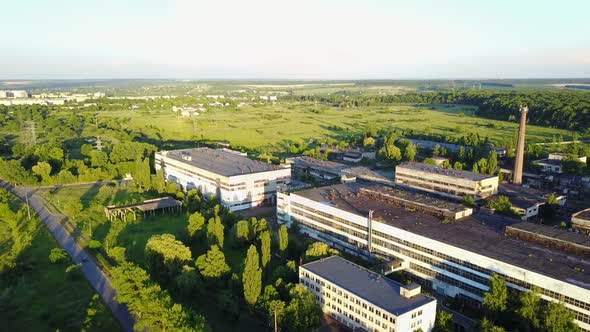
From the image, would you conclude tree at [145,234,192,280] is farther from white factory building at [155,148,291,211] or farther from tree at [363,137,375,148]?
tree at [363,137,375,148]

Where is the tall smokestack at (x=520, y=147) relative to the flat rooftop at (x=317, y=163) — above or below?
above

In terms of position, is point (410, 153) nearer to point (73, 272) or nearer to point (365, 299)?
point (365, 299)

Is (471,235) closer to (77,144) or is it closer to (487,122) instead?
(77,144)

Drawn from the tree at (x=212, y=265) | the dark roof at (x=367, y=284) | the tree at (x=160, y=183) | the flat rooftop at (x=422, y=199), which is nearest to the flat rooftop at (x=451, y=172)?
the flat rooftop at (x=422, y=199)

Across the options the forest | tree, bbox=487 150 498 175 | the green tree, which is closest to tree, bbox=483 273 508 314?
the green tree

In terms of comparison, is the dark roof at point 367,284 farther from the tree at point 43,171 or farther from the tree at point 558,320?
the tree at point 43,171

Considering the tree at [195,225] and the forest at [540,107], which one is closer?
the tree at [195,225]
